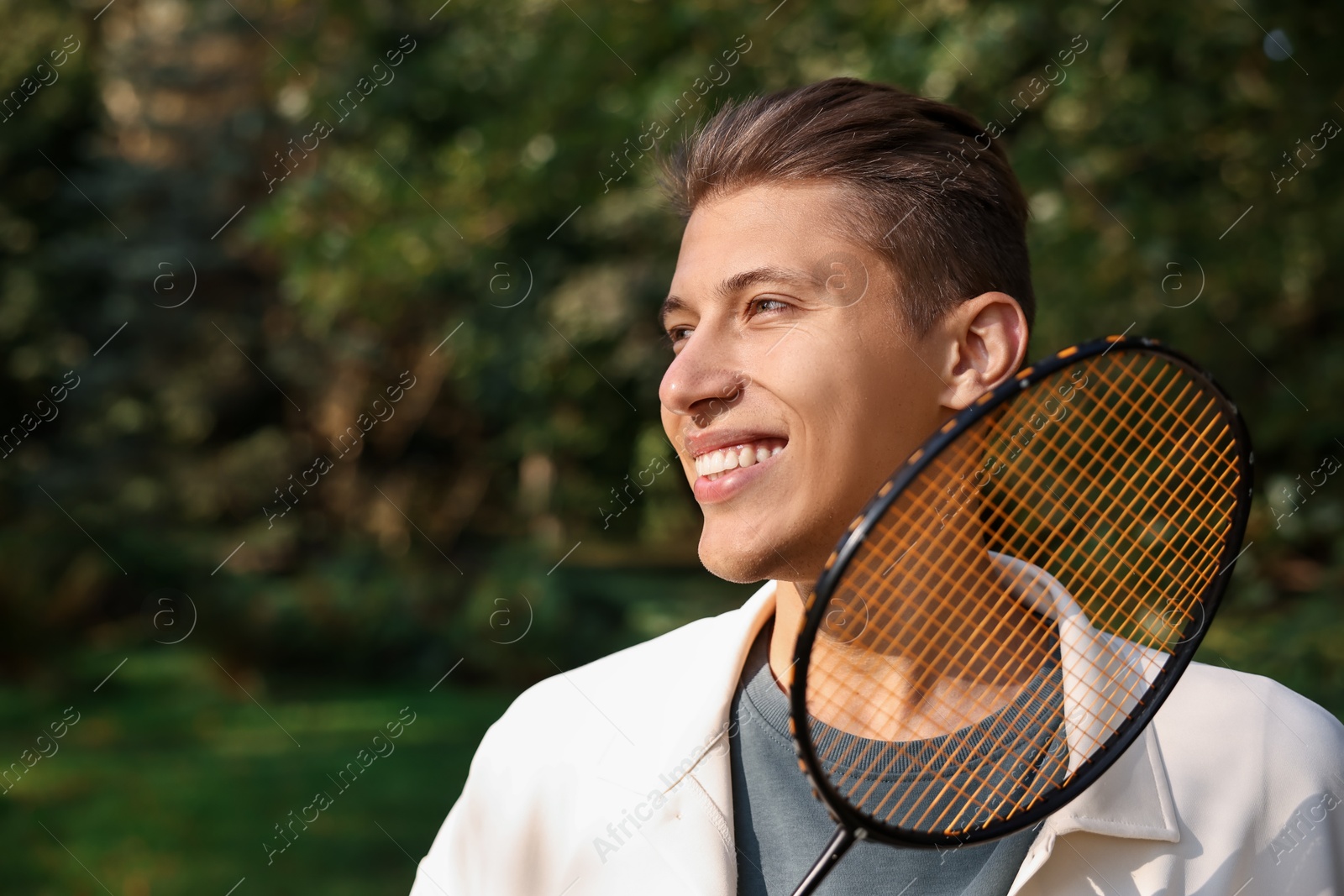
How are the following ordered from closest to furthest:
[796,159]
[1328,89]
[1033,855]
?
[1033,855]
[796,159]
[1328,89]

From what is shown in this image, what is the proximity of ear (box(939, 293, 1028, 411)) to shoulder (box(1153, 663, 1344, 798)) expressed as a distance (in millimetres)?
548

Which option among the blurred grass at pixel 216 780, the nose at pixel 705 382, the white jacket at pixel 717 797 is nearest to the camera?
the white jacket at pixel 717 797

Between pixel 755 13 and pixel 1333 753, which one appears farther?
pixel 755 13

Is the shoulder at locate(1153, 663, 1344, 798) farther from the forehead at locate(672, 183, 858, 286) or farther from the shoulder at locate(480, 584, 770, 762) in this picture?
the forehead at locate(672, 183, 858, 286)

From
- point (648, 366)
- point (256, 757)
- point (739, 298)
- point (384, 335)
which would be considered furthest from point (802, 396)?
point (384, 335)

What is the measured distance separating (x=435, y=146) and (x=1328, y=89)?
5.44 metres

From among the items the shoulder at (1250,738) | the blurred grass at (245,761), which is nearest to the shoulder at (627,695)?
the shoulder at (1250,738)

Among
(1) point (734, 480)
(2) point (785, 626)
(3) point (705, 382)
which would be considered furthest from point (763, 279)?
(2) point (785, 626)

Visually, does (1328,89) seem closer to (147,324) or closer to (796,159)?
(796,159)

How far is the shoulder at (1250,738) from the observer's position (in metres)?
1.72

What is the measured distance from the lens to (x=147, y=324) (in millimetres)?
12680

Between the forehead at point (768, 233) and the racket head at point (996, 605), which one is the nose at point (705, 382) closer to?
the forehead at point (768, 233)

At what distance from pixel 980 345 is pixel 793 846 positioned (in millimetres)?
854

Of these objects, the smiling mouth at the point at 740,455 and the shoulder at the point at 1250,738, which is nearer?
the shoulder at the point at 1250,738
